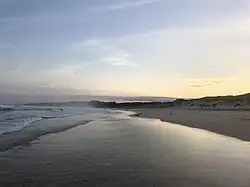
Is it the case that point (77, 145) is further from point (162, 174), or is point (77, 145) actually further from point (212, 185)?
point (212, 185)

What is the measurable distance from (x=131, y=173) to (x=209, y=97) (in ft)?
444

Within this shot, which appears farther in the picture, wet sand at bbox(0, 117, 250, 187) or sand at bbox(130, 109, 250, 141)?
sand at bbox(130, 109, 250, 141)

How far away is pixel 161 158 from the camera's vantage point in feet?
43.4

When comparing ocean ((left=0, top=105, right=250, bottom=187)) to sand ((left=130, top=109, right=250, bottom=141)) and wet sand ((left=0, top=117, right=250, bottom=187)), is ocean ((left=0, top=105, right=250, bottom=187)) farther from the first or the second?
sand ((left=130, top=109, right=250, bottom=141))

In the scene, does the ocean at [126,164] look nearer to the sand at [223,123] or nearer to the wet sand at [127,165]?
the wet sand at [127,165]

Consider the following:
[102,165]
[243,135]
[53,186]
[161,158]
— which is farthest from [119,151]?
[243,135]

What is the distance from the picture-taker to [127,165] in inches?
463

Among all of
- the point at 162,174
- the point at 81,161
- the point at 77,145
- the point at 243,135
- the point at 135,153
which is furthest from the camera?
the point at 243,135

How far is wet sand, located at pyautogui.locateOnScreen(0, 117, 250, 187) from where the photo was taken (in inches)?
378

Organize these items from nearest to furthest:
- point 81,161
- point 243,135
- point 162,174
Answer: point 162,174 → point 81,161 → point 243,135

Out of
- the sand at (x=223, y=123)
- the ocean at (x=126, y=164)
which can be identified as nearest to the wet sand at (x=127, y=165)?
the ocean at (x=126, y=164)

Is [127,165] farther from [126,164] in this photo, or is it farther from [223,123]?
[223,123]

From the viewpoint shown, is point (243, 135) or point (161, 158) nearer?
point (161, 158)

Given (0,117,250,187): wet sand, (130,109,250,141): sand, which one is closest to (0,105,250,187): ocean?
(0,117,250,187): wet sand
